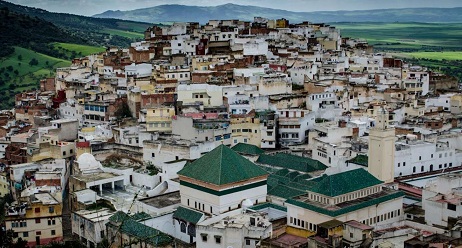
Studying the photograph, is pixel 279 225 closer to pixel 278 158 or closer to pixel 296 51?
pixel 278 158

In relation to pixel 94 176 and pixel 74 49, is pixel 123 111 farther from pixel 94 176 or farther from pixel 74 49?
pixel 74 49

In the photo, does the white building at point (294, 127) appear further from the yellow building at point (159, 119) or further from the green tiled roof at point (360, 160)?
the yellow building at point (159, 119)

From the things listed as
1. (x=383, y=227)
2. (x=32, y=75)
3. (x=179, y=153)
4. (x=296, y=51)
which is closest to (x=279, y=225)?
(x=383, y=227)

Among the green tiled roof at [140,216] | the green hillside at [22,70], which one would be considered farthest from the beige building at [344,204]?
the green hillside at [22,70]

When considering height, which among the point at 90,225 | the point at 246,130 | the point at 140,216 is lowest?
the point at 90,225

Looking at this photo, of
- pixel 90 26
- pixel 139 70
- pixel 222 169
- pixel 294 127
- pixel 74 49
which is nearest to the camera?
pixel 222 169

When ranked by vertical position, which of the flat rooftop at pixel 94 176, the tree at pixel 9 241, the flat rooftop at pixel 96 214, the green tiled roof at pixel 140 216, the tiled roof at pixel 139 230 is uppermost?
the flat rooftop at pixel 94 176

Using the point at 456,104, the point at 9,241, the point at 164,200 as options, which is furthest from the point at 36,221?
the point at 456,104
